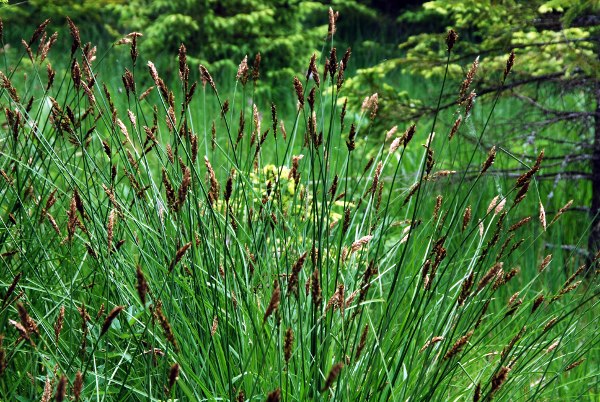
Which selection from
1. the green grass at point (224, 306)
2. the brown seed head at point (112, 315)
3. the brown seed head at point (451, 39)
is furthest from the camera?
the green grass at point (224, 306)

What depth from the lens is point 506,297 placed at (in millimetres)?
3537

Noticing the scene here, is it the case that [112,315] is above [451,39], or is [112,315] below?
Answer: below

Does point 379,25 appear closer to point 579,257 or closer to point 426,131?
point 426,131

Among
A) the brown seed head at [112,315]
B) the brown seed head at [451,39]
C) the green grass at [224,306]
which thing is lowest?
the green grass at [224,306]

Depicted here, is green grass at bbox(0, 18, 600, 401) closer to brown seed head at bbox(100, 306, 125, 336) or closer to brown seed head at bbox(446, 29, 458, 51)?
brown seed head at bbox(446, 29, 458, 51)

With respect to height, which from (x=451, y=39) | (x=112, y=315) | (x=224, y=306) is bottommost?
(x=224, y=306)

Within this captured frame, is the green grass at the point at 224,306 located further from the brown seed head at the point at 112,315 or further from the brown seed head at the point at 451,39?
the brown seed head at the point at 112,315

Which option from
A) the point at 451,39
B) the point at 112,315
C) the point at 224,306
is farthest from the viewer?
the point at 224,306

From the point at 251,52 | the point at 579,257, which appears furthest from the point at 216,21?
the point at 579,257

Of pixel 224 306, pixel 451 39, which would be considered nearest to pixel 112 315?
pixel 451 39

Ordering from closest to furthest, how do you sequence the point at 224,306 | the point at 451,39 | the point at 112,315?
the point at 112,315 < the point at 451,39 < the point at 224,306

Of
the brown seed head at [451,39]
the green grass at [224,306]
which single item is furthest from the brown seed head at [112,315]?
the brown seed head at [451,39]

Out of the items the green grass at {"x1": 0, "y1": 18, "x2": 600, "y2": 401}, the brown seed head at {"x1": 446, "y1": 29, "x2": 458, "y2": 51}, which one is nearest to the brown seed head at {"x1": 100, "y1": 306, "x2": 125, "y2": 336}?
the green grass at {"x1": 0, "y1": 18, "x2": 600, "y2": 401}

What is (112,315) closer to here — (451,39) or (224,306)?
(451,39)
